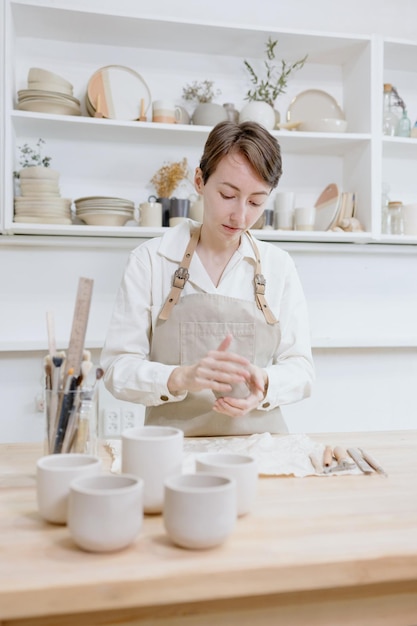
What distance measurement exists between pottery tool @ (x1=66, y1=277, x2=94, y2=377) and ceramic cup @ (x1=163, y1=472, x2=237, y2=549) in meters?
0.32

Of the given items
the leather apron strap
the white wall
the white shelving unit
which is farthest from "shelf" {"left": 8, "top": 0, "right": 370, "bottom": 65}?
the leather apron strap

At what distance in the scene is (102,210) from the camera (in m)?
2.53

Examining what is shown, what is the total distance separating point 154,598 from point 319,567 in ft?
0.74

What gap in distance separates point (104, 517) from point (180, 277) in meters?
1.04

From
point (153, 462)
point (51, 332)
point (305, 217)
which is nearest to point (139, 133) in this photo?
point (305, 217)

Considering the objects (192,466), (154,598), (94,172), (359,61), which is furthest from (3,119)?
(154,598)

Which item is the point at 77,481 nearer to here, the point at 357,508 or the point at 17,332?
the point at 357,508

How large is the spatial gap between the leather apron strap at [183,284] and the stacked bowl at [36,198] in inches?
33.6

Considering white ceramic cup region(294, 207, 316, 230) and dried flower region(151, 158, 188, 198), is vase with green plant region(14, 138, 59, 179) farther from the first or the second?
white ceramic cup region(294, 207, 316, 230)

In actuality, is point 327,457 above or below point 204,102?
below

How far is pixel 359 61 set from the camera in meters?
2.81

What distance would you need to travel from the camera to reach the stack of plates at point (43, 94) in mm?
2465

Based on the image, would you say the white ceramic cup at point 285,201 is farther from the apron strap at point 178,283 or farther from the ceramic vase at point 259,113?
the apron strap at point 178,283

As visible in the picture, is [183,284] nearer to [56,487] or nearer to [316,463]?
[316,463]
